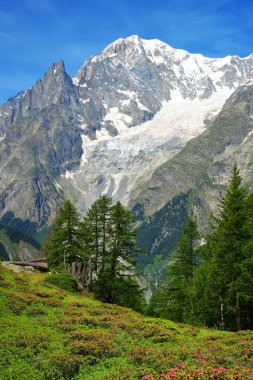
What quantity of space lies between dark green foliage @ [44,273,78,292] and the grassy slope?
1309cm

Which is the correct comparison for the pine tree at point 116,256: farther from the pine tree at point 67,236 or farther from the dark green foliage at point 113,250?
the pine tree at point 67,236

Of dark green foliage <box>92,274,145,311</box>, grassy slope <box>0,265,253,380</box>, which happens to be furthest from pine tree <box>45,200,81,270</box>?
grassy slope <box>0,265,253,380</box>

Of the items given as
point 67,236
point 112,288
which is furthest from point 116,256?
point 67,236

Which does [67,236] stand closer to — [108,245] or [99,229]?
[99,229]

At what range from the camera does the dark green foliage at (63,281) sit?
4425cm

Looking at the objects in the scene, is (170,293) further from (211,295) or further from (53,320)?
(53,320)

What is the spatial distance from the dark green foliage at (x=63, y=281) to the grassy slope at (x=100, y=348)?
515 inches

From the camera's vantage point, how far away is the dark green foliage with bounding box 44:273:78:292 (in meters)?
44.2

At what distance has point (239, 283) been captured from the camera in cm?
3466

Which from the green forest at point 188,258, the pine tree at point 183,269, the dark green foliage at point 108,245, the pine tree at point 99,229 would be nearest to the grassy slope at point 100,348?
the green forest at point 188,258

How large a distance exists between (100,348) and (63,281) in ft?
82.5

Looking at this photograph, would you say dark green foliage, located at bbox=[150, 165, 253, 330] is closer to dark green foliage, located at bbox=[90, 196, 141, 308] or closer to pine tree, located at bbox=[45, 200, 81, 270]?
dark green foliage, located at bbox=[90, 196, 141, 308]

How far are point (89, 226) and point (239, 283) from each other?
23.2m

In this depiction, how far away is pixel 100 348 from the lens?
811 inches
